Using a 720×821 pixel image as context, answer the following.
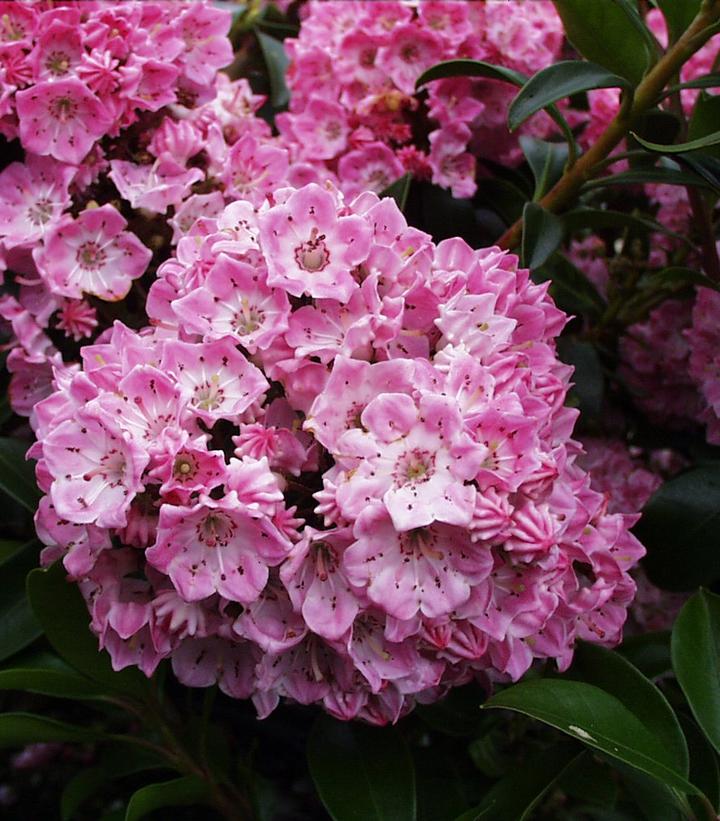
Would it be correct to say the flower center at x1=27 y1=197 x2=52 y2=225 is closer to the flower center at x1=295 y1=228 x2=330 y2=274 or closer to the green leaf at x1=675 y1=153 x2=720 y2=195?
the flower center at x1=295 y1=228 x2=330 y2=274

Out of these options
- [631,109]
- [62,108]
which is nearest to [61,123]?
[62,108]

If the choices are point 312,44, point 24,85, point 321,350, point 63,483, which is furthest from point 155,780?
point 312,44

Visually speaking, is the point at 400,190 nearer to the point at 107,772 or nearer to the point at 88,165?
the point at 88,165

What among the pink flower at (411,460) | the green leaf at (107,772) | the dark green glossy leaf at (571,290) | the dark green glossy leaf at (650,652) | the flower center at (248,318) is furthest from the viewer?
the dark green glossy leaf at (571,290)

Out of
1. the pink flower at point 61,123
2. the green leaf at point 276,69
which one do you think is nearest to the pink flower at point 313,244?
the pink flower at point 61,123

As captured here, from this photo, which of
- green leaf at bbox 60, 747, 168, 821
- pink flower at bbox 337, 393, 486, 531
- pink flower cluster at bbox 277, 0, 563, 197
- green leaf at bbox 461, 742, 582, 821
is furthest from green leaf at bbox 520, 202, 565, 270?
green leaf at bbox 60, 747, 168, 821

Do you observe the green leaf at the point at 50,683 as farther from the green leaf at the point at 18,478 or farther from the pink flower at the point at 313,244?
the pink flower at the point at 313,244

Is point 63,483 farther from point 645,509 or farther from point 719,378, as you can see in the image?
point 719,378

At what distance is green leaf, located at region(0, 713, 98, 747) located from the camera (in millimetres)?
1003

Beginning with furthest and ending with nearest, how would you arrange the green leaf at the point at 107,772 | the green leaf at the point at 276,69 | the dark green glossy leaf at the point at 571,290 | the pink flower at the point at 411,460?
the green leaf at the point at 276,69
the dark green glossy leaf at the point at 571,290
the green leaf at the point at 107,772
the pink flower at the point at 411,460

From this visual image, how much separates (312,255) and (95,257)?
352 millimetres

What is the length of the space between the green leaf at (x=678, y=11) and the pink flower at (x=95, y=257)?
0.62 meters

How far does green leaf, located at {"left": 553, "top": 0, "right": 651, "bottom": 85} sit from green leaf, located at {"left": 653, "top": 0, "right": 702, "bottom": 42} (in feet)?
0.10

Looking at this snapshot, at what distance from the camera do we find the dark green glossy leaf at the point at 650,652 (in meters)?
1.11
